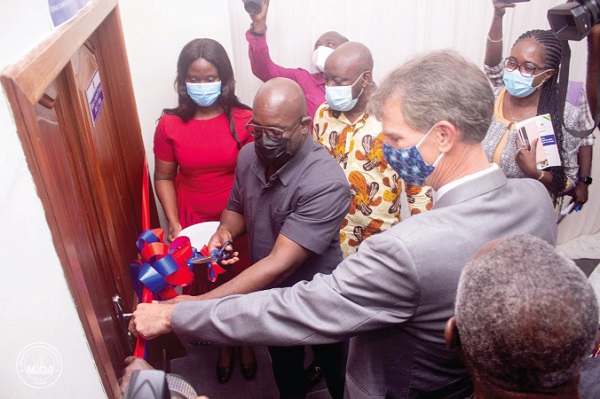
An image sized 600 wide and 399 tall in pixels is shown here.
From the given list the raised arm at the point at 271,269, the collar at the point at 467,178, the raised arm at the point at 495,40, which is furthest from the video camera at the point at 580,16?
the raised arm at the point at 495,40

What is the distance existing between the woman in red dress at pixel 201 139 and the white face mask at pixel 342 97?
43 cm

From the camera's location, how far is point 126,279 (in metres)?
1.52

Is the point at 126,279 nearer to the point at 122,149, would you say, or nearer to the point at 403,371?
the point at 122,149

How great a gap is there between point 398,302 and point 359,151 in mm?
1262

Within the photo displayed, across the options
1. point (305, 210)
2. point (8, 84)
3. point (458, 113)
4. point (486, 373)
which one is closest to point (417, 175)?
point (458, 113)

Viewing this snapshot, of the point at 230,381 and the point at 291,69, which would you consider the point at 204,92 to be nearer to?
the point at 291,69

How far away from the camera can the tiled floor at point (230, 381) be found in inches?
93.4

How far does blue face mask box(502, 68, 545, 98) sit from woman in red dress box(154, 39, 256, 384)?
1.31 meters

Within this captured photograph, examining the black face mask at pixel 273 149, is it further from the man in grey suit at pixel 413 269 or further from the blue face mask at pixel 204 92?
the blue face mask at pixel 204 92

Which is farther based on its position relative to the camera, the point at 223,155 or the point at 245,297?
the point at 223,155

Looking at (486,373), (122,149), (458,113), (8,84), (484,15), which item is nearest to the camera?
(8,84)

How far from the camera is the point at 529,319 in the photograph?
24.0 inches

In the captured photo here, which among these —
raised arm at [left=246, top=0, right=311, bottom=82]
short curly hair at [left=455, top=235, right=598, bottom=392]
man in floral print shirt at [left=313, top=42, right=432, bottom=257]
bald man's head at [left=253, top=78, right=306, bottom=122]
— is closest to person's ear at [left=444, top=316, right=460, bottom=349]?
short curly hair at [left=455, top=235, right=598, bottom=392]

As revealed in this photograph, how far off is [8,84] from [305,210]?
1128 millimetres
